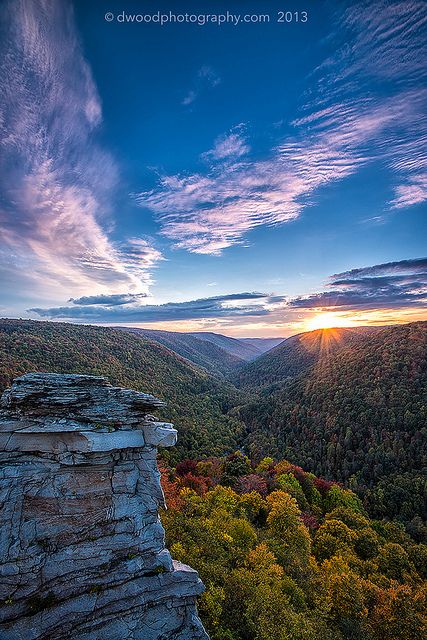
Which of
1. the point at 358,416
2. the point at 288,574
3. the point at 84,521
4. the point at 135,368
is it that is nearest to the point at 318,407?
the point at 358,416

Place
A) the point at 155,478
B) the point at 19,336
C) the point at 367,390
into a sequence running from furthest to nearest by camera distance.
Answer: the point at 367,390 → the point at 19,336 → the point at 155,478

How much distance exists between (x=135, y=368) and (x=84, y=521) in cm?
10231

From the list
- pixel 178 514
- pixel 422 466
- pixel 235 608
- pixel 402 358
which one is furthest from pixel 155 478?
pixel 402 358

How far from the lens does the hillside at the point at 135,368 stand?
73062 mm

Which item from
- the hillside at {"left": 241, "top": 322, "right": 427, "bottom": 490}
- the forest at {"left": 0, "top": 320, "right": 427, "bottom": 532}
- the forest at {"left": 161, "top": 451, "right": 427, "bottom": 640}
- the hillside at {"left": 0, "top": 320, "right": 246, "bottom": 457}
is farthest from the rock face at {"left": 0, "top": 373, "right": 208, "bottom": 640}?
the hillside at {"left": 241, "top": 322, "right": 427, "bottom": 490}

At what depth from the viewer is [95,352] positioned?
332ft

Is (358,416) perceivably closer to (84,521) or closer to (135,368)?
(135,368)

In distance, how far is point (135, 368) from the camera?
364ft

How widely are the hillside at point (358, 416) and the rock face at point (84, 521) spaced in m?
72.3

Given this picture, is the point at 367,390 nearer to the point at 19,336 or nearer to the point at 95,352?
the point at 95,352

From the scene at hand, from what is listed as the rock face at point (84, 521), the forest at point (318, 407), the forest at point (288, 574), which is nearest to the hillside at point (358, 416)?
the forest at point (318, 407)

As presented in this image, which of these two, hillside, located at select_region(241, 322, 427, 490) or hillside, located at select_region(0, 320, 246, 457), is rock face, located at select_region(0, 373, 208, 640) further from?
hillside, located at select_region(241, 322, 427, 490)

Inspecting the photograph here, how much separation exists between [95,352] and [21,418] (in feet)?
313

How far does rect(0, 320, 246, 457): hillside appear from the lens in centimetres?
7306
